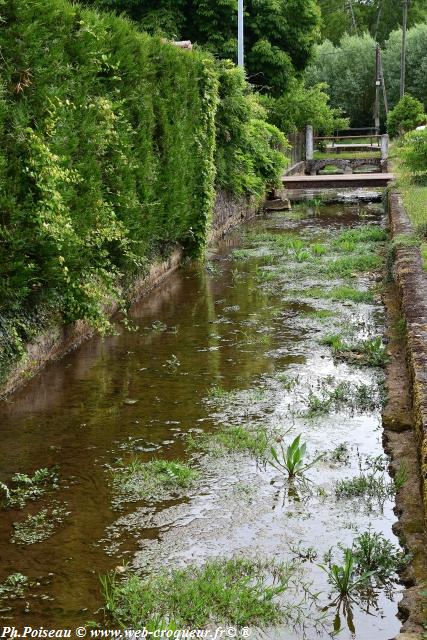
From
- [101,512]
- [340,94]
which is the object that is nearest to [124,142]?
[101,512]

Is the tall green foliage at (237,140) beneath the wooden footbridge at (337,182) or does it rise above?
above

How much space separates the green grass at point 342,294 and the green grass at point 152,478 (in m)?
5.23

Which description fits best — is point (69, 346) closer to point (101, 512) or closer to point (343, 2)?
point (101, 512)

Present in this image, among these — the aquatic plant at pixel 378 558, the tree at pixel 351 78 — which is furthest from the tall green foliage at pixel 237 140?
the tree at pixel 351 78

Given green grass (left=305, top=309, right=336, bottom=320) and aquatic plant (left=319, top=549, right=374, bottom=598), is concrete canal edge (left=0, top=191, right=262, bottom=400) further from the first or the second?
aquatic plant (left=319, top=549, right=374, bottom=598)

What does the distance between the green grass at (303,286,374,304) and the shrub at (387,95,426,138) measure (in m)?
32.4

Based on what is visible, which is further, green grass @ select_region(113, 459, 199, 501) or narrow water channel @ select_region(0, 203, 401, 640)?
green grass @ select_region(113, 459, 199, 501)

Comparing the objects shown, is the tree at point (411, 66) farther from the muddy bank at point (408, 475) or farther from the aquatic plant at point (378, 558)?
the aquatic plant at point (378, 558)

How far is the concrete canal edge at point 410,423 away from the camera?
3.86 m

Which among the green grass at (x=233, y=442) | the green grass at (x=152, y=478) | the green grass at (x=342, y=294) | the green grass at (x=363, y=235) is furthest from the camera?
the green grass at (x=363, y=235)

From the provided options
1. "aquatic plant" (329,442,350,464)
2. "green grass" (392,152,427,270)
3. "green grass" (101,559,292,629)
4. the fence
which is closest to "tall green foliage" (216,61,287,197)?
"green grass" (392,152,427,270)

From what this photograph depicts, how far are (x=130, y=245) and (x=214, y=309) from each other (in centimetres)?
129

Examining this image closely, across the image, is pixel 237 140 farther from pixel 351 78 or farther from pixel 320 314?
pixel 351 78

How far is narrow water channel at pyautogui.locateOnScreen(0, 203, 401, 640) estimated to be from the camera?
4.11 meters
